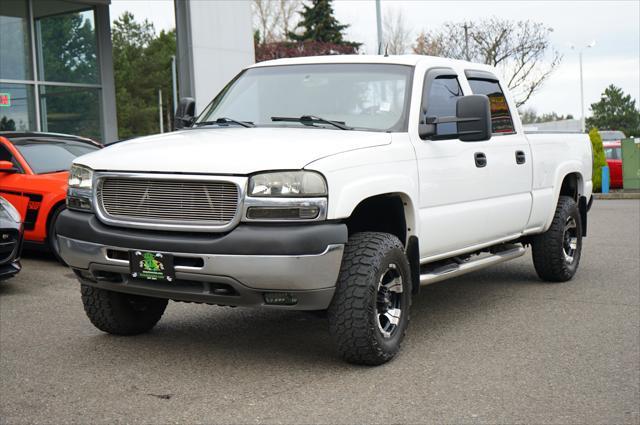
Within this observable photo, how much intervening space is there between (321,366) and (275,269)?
0.91 m

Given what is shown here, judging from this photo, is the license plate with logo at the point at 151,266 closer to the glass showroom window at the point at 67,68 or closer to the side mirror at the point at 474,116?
the side mirror at the point at 474,116

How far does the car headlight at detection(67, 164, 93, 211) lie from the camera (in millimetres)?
5426

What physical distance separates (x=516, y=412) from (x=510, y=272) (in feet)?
16.5

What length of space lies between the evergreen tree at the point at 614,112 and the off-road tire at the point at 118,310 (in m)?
79.4

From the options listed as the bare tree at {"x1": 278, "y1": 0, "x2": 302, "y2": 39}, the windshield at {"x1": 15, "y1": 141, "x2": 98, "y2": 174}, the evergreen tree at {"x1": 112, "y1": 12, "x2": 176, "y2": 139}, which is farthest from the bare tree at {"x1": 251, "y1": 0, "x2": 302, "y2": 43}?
the windshield at {"x1": 15, "y1": 141, "x2": 98, "y2": 174}

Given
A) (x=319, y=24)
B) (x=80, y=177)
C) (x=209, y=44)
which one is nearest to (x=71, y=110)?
(x=209, y=44)

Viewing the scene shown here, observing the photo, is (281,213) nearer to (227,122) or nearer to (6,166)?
(227,122)

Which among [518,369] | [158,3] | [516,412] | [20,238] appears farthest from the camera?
[158,3]

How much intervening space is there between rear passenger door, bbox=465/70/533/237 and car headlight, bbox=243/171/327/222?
2345 millimetres

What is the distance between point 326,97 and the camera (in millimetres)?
6137

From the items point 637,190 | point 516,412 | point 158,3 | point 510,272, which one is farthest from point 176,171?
point 637,190

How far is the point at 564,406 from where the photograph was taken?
14.9ft

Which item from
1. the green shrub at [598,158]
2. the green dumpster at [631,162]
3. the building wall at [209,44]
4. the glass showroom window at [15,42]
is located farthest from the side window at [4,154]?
the green dumpster at [631,162]

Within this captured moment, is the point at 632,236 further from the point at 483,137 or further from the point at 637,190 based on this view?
the point at 637,190
